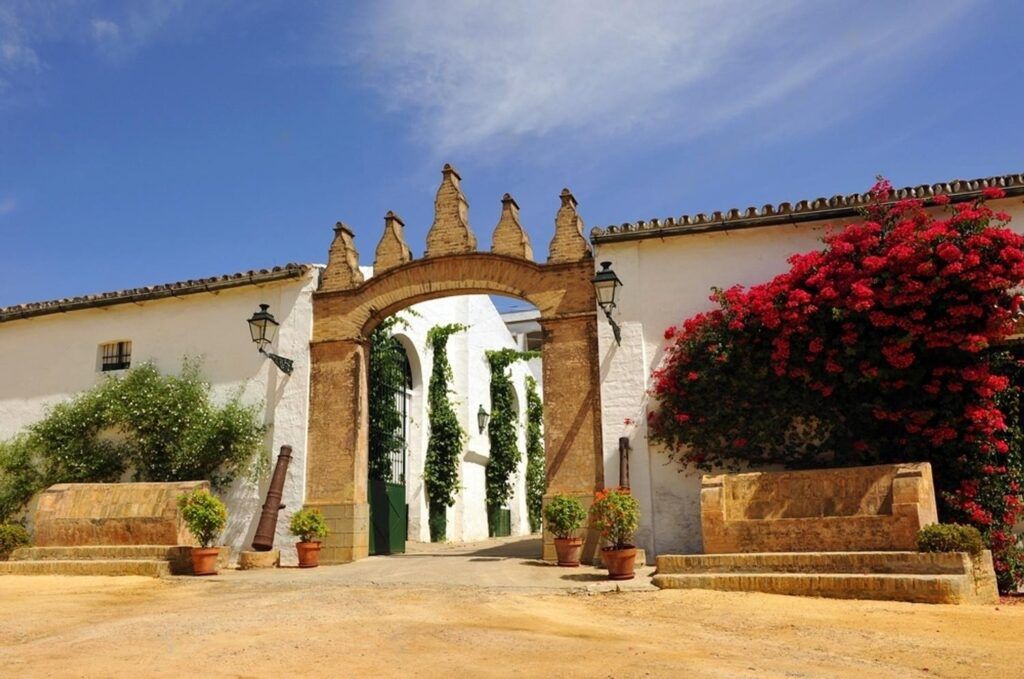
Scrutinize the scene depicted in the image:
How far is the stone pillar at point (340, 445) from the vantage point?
43.2ft

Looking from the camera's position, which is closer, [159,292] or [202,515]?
[202,515]

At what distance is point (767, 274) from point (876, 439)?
9.04 ft

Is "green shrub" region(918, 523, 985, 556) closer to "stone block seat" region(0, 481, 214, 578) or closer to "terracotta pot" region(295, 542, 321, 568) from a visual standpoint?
"terracotta pot" region(295, 542, 321, 568)

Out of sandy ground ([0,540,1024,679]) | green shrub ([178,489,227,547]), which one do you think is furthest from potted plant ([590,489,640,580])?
green shrub ([178,489,227,547])

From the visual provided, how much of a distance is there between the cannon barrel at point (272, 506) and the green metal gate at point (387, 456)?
88.4 inches

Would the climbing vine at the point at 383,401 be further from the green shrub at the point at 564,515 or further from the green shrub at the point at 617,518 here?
the green shrub at the point at 617,518

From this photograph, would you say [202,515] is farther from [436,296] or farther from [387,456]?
[387,456]

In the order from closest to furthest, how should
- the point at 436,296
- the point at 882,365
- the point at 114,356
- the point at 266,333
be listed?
the point at 882,365
the point at 266,333
the point at 436,296
the point at 114,356

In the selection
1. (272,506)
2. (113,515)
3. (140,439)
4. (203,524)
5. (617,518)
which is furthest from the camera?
(140,439)

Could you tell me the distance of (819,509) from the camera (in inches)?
365

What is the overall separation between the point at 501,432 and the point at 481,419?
130 centimetres

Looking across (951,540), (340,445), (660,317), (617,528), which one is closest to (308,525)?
(340,445)

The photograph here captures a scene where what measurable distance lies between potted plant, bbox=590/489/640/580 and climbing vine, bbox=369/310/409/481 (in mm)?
6993

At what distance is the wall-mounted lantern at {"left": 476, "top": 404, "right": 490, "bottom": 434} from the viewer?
20375mm
